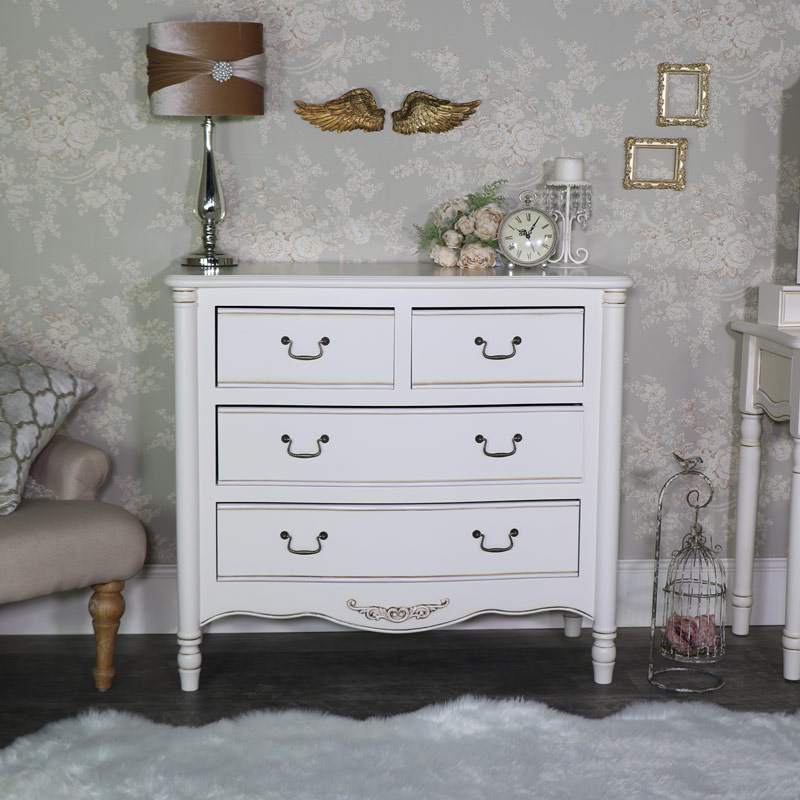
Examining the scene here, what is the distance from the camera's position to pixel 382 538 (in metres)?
2.45

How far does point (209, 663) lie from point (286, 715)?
A: 1.40ft

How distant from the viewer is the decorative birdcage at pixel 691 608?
2656 millimetres

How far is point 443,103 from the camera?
2803 millimetres

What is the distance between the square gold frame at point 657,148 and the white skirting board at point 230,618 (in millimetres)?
1137

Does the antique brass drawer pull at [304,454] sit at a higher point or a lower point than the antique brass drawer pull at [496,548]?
higher

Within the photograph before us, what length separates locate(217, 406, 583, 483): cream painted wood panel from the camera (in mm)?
2402

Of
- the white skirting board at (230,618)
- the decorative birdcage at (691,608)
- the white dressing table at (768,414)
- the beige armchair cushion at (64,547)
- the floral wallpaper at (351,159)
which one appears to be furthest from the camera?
the white skirting board at (230,618)

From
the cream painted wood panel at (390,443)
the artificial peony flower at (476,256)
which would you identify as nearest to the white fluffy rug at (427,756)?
the cream painted wood panel at (390,443)

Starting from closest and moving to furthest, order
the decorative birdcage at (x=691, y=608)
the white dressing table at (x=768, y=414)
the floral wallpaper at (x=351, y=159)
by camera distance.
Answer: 1. the white dressing table at (x=768, y=414)
2. the decorative birdcage at (x=691, y=608)
3. the floral wallpaper at (x=351, y=159)

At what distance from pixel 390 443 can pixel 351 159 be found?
2.98ft

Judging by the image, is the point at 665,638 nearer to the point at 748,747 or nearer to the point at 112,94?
the point at 748,747

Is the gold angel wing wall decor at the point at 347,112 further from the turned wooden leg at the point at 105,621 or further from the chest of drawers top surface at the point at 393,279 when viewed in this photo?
the turned wooden leg at the point at 105,621

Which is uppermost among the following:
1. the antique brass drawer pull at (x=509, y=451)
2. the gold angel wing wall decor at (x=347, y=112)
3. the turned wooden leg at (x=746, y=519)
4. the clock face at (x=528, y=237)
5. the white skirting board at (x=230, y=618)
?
the gold angel wing wall decor at (x=347, y=112)

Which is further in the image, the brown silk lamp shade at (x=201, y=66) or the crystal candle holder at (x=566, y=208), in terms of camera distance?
the crystal candle holder at (x=566, y=208)
